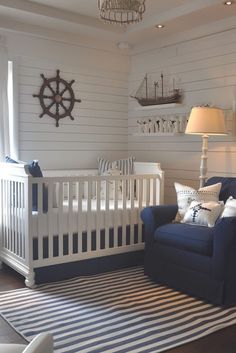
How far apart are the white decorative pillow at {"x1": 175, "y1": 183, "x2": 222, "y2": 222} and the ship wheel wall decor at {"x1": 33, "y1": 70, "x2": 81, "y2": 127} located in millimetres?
1647

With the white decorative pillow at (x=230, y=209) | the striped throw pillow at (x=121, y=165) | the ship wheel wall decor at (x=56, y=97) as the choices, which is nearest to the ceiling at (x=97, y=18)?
the ship wheel wall decor at (x=56, y=97)

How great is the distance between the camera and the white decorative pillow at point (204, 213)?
3385mm

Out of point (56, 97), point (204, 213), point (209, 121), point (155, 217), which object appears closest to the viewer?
point (204, 213)

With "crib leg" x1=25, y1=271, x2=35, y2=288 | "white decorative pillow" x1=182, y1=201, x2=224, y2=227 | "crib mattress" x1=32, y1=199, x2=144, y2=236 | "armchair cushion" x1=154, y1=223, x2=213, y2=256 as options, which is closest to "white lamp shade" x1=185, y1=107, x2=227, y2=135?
"white decorative pillow" x1=182, y1=201, x2=224, y2=227

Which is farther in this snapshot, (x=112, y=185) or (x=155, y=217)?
(x=112, y=185)

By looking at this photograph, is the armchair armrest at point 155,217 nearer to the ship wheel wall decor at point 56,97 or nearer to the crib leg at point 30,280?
the crib leg at point 30,280

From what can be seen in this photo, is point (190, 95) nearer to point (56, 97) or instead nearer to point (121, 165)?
point (121, 165)

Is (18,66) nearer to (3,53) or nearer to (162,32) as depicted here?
(3,53)

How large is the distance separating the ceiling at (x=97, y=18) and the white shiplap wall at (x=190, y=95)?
0.79 feet

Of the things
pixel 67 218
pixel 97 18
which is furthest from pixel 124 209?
pixel 97 18

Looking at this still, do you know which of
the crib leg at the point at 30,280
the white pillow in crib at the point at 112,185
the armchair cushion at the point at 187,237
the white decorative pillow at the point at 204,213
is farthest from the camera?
the white pillow in crib at the point at 112,185

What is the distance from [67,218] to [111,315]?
108cm

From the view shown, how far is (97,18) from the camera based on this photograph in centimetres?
437

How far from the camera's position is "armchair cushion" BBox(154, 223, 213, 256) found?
3.14 m
